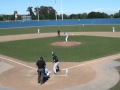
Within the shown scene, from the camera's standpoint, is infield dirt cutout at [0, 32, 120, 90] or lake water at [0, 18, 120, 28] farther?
lake water at [0, 18, 120, 28]

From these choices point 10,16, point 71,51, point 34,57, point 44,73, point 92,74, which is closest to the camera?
point 44,73

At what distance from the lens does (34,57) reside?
24984mm

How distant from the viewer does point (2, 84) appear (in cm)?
1551

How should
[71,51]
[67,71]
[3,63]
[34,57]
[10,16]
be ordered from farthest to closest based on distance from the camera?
[10,16]
[71,51]
[34,57]
[3,63]
[67,71]

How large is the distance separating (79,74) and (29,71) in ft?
12.9

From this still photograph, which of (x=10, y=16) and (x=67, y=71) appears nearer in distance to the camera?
(x=67, y=71)

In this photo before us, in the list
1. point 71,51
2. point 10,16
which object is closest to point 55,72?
point 71,51

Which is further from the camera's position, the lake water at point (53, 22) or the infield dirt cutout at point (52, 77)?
the lake water at point (53, 22)

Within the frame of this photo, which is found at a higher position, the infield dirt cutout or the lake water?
the lake water

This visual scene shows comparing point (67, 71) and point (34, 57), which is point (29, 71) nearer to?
point (67, 71)

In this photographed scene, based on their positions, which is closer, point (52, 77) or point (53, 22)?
point (52, 77)

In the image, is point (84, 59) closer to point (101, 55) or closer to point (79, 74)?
point (101, 55)

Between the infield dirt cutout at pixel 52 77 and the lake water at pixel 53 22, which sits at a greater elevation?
the lake water at pixel 53 22

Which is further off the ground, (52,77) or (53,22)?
(53,22)
